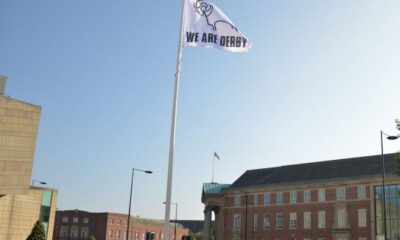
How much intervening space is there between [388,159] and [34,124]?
5204 centimetres

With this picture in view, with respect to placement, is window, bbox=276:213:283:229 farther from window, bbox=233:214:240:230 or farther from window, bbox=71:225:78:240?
window, bbox=71:225:78:240

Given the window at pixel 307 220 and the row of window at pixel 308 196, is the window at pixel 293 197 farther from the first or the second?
the window at pixel 307 220

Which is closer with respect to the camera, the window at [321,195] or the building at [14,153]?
the building at [14,153]

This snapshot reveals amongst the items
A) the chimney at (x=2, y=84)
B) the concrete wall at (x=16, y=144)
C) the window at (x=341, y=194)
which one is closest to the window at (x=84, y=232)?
the window at (x=341, y=194)

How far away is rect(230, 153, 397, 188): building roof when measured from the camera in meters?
74.4

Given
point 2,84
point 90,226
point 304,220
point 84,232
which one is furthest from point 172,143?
point 84,232

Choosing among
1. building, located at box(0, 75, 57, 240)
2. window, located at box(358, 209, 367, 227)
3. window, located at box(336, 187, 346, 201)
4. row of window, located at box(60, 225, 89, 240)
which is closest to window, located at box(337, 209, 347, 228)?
window, located at box(336, 187, 346, 201)

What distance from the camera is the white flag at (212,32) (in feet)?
66.8

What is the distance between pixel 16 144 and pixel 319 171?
52754mm

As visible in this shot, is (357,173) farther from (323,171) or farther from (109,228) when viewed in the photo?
(109,228)

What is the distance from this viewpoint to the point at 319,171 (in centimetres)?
8188

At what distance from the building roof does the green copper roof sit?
281 cm

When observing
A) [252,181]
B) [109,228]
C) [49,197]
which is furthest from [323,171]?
[109,228]

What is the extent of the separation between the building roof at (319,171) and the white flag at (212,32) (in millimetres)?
56031
